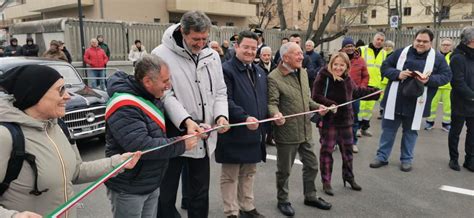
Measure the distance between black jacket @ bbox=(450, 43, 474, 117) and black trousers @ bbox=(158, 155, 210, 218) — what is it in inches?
159

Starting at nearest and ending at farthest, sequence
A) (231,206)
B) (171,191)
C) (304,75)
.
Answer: (171,191)
(231,206)
(304,75)

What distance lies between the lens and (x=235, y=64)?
3.56 m

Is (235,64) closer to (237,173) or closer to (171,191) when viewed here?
(237,173)

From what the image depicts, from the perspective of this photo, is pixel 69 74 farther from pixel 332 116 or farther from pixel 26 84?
pixel 26 84

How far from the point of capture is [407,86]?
5.19 meters

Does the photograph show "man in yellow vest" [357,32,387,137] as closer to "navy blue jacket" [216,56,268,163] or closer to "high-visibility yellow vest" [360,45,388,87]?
"high-visibility yellow vest" [360,45,388,87]

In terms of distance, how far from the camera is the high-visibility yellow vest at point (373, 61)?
310 inches

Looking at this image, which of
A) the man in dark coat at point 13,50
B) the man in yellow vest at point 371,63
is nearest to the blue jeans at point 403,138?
the man in yellow vest at point 371,63

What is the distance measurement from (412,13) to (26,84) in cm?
5814

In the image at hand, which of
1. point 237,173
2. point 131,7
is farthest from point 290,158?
point 131,7

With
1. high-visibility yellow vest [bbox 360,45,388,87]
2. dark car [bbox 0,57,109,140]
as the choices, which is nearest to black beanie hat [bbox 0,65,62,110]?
dark car [bbox 0,57,109,140]

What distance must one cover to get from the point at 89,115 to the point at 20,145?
4.98 metres

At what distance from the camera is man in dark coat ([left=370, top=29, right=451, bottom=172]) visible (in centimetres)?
518

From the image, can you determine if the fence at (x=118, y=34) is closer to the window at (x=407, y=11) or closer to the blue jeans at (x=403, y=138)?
the blue jeans at (x=403, y=138)
